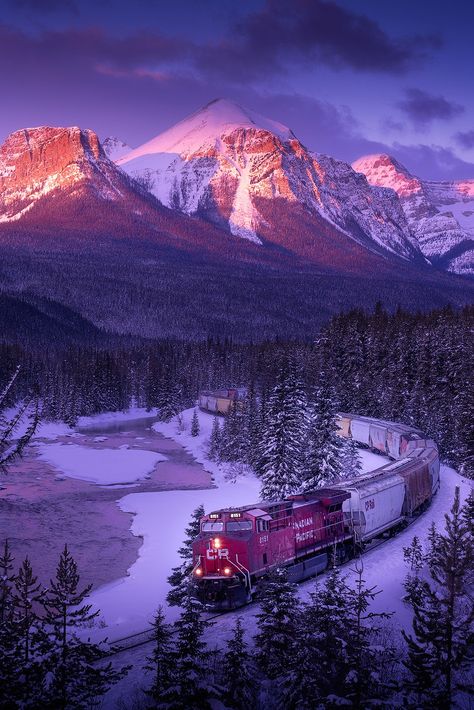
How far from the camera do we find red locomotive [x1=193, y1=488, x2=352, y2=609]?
91.0 feet

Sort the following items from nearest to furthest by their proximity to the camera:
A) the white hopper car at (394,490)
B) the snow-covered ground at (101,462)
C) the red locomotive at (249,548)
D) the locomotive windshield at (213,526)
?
the red locomotive at (249,548) → the locomotive windshield at (213,526) → the white hopper car at (394,490) → the snow-covered ground at (101,462)

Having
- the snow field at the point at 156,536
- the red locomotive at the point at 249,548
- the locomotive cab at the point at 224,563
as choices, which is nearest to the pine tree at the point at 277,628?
the locomotive cab at the point at 224,563

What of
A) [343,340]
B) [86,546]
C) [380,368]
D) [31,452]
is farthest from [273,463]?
[343,340]

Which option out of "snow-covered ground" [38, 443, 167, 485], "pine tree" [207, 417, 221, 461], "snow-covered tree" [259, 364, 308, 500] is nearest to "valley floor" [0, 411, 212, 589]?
"snow-covered ground" [38, 443, 167, 485]

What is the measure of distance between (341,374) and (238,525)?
76667 mm

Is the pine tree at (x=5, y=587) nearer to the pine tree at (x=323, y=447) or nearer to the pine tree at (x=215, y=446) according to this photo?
the pine tree at (x=323, y=447)

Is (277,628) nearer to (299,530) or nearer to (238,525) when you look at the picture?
(238,525)

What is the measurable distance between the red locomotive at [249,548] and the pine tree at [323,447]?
15.5m

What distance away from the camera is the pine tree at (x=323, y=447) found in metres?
48.2

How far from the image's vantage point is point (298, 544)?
103 ft

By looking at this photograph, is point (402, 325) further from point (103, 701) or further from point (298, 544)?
point (103, 701)

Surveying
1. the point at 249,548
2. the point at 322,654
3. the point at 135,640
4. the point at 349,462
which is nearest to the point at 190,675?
the point at 322,654

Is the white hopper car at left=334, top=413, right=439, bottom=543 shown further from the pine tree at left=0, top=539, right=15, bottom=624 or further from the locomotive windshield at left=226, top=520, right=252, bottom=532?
the pine tree at left=0, top=539, right=15, bottom=624

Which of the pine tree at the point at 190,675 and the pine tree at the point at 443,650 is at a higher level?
the pine tree at the point at 443,650
